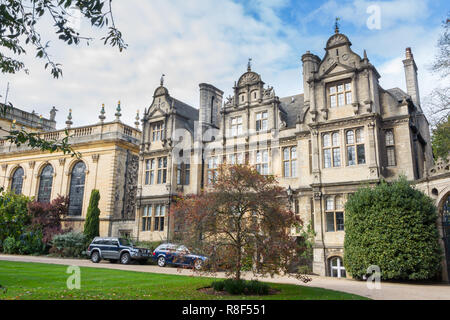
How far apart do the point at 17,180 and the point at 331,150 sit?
3807cm

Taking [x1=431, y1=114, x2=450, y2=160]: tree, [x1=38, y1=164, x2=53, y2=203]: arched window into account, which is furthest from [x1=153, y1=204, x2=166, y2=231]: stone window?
[x1=431, y1=114, x2=450, y2=160]: tree

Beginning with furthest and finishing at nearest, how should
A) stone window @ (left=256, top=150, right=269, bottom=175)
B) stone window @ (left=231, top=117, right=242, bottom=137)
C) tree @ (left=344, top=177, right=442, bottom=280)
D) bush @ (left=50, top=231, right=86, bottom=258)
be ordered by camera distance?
1. bush @ (left=50, top=231, right=86, bottom=258)
2. stone window @ (left=231, top=117, right=242, bottom=137)
3. stone window @ (left=256, top=150, right=269, bottom=175)
4. tree @ (left=344, top=177, right=442, bottom=280)

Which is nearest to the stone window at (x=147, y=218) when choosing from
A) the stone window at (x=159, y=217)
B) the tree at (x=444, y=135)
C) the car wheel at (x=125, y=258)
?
the stone window at (x=159, y=217)

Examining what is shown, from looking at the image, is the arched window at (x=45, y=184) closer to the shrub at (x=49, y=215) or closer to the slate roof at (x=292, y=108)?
the shrub at (x=49, y=215)

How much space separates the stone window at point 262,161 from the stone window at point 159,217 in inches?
368

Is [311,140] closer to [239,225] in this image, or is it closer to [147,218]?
[239,225]

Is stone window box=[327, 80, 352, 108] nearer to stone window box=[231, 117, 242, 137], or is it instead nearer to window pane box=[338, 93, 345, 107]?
window pane box=[338, 93, 345, 107]

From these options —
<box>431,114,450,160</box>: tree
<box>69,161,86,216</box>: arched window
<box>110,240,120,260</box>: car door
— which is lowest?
<box>110,240,120,260</box>: car door

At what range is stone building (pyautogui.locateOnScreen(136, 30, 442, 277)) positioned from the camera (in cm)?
2189

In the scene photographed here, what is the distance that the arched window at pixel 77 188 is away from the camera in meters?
37.5

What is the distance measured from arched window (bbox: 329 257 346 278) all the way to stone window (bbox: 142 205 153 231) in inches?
645

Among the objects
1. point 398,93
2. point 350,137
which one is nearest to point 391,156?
point 350,137
